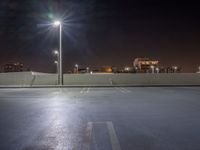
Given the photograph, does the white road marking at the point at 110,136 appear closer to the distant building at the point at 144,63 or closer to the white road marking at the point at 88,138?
the white road marking at the point at 88,138

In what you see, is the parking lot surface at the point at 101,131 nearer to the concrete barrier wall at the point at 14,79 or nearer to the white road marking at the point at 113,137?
the white road marking at the point at 113,137

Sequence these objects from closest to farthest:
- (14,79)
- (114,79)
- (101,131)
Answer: (101,131), (114,79), (14,79)

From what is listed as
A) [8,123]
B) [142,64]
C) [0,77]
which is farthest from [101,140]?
[142,64]

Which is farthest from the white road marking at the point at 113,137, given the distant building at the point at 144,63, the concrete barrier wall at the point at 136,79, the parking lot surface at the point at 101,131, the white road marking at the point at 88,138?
the distant building at the point at 144,63

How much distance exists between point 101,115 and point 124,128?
2683 millimetres

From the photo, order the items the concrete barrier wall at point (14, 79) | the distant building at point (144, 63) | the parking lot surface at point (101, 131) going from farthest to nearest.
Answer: the distant building at point (144, 63) → the concrete barrier wall at point (14, 79) → the parking lot surface at point (101, 131)

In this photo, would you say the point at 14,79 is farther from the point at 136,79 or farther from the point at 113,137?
the point at 113,137

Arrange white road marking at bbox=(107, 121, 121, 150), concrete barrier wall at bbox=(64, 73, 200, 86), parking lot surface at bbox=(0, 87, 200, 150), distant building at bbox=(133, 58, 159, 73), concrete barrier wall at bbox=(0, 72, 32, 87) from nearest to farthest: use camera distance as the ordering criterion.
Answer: white road marking at bbox=(107, 121, 121, 150)
parking lot surface at bbox=(0, 87, 200, 150)
concrete barrier wall at bbox=(64, 73, 200, 86)
concrete barrier wall at bbox=(0, 72, 32, 87)
distant building at bbox=(133, 58, 159, 73)

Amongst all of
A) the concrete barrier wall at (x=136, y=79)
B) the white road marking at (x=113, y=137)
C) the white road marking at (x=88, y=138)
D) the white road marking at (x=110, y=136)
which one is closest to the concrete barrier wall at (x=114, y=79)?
the concrete barrier wall at (x=136, y=79)

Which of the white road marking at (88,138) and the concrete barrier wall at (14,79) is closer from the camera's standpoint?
the white road marking at (88,138)

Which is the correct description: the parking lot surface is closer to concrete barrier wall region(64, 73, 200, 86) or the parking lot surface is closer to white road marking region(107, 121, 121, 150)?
white road marking region(107, 121, 121, 150)

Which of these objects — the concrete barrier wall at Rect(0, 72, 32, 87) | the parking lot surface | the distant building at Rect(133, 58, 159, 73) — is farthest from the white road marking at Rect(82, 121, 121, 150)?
the distant building at Rect(133, 58, 159, 73)

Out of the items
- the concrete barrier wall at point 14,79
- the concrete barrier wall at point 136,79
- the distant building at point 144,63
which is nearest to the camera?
the concrete barrier wall at point 136,79

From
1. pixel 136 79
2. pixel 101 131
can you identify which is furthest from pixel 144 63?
pixel 101 131
